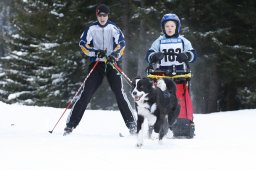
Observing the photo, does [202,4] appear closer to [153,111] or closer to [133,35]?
[133,35]

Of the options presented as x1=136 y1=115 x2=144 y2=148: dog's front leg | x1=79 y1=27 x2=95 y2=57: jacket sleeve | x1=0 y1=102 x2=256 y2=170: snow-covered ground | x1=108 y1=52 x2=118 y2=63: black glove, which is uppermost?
x1=79 y1=27 x2=95 y2=57: jacket sleeve

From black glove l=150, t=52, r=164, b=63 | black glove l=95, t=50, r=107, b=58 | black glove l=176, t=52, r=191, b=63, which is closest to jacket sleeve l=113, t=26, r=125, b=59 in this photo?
black glove l=95, t=50, r=107, b=58

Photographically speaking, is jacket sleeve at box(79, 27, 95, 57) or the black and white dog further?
jacket sleeve at box(79, 27, 95, 57)

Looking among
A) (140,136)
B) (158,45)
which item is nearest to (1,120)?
(158,45)

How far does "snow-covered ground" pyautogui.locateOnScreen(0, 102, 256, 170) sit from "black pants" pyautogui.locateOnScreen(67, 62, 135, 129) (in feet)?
1.80

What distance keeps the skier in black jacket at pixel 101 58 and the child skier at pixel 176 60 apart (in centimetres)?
66

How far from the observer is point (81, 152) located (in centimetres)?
584

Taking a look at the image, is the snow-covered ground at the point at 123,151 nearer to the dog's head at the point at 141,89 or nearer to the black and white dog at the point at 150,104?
the black and white dog at the point at 150,104

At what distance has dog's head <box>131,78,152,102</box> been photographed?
638cm

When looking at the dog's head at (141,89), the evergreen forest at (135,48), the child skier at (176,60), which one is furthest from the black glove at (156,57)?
the evergreen forest at (135,48)

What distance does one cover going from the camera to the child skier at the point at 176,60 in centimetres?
812

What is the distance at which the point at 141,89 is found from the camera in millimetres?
6402

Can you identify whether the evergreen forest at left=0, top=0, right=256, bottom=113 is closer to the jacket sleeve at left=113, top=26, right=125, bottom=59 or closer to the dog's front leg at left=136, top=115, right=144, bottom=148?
the jacket sleeve at left=113, top=26, right=125, bottom=59

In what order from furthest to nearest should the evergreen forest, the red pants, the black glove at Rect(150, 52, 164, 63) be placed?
the evergreen forest → the red pants → the black glove at Rect(150, 52, 164, 63)
